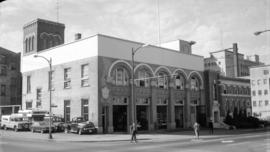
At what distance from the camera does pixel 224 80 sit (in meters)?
65.0

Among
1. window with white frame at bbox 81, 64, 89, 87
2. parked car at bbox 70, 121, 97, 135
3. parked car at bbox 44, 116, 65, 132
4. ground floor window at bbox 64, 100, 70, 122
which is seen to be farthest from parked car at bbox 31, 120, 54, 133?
window with white frame at bbox 81, 64, 89, 87

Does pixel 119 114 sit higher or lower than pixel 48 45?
lower

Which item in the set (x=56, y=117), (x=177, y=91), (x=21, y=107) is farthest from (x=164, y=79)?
(x=21, y=107)

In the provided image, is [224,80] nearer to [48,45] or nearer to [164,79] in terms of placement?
[164,79]

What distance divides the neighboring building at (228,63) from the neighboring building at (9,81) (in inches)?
2934

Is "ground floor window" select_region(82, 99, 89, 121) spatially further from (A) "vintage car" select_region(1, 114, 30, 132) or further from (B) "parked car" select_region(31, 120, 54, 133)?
(A) "vintage car" select_region(1, 114, 30, 132)

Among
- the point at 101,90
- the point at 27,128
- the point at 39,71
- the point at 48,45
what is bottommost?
the point at 27,128

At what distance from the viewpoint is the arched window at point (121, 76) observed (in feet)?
139

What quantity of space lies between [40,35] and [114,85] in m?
24.3

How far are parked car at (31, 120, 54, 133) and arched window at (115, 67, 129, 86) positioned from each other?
10.3m

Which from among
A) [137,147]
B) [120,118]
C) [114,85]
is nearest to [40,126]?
[114,85]

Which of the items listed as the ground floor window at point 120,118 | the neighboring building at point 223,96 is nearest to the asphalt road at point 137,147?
the ground floor window at point 120,118

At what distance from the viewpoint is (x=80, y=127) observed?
119ft

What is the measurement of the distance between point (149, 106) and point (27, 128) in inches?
671
